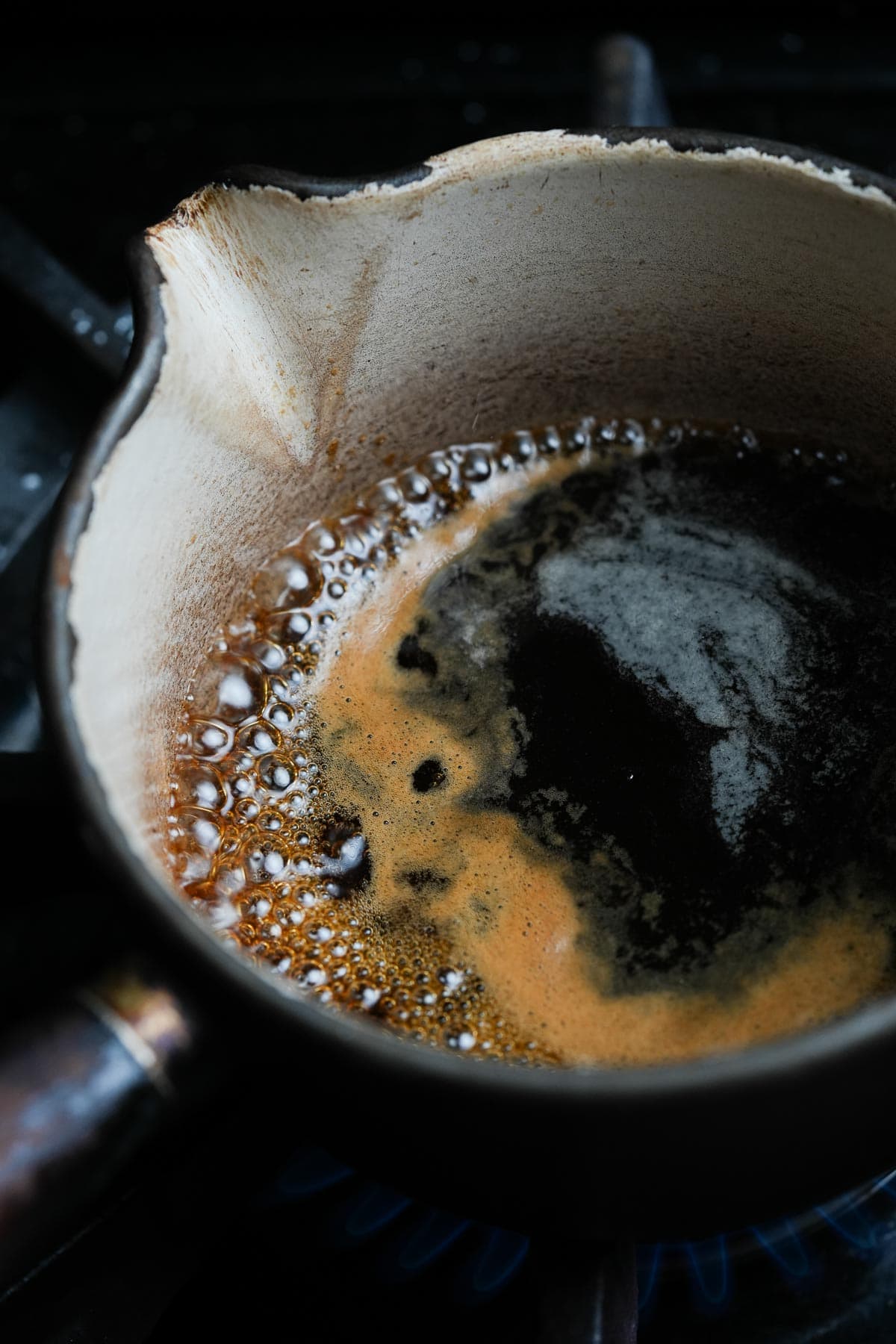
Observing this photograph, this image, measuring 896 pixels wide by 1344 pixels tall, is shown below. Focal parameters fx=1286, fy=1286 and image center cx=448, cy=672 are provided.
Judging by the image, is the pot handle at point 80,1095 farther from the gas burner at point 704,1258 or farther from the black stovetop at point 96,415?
the gas burner at point 704,1258

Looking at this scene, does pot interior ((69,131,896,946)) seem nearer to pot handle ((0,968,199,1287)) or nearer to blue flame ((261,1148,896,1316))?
pot handle ((0,968,199,1287))

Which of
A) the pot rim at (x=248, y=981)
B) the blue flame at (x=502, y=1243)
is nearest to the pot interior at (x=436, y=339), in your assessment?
the pot rim at (x=248, y=981)

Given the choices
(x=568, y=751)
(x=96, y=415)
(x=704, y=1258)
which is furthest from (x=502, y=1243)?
(x=96, y=415)

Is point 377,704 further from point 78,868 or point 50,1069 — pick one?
point 50,1069

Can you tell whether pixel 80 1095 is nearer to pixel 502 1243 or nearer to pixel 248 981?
pixel 248 981

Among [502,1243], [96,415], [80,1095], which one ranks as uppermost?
[96,415]

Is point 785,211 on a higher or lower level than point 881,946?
higher

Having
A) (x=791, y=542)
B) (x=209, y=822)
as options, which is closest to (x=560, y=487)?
(x=791, y=542)
